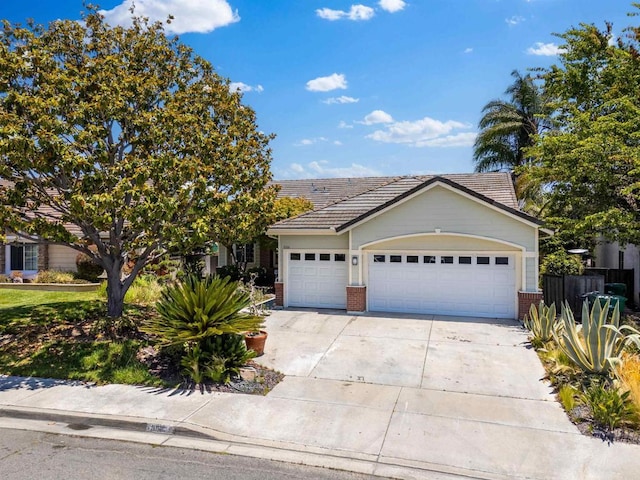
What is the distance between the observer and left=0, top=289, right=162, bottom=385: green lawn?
9211 millimetres

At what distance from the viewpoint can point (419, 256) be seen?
1538 cm

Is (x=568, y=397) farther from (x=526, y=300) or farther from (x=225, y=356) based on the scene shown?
(x=526, y=300)

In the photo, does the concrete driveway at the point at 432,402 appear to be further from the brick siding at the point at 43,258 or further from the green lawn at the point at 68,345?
the brick siding at the point at 43,258

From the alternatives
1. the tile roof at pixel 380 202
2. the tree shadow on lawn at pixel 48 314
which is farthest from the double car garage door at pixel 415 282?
the tree shadow on lawn at pixel 48 314

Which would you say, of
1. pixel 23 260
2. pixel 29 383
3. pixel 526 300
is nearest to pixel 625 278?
pixel 526 300

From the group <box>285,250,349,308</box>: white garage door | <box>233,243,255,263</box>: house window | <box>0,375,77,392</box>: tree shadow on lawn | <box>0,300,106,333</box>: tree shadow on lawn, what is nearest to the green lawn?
<box>0,300,106,333</box>: tree shadow on lawn

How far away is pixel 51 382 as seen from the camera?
886cm

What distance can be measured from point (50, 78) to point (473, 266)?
1255cm

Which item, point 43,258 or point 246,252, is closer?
point 43,258

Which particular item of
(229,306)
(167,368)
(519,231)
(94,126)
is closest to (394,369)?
(229,306)

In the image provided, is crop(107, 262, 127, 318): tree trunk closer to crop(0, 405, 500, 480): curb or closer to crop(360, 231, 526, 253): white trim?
crop(0, 405, 500, 480): curb

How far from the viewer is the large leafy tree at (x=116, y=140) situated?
Result: 9.16 meters

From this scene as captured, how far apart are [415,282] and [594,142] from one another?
6774 millimetres

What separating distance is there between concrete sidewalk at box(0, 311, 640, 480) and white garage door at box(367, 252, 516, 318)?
3.90 meters
